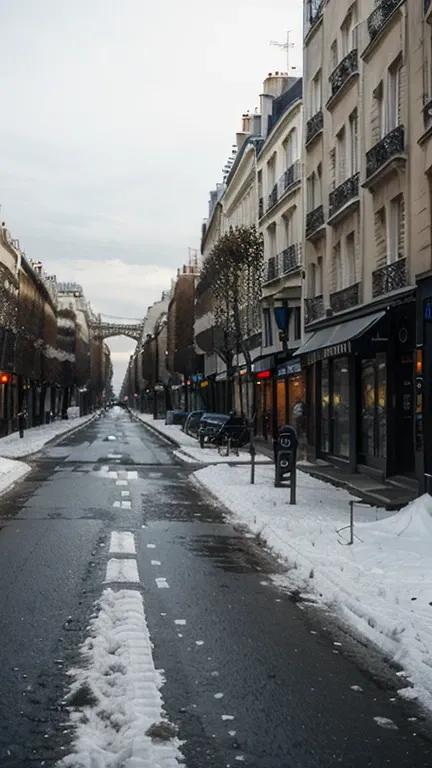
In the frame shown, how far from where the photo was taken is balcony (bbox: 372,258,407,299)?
55.2 feet

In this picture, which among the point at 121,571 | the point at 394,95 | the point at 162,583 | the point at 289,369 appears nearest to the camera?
the point at 162,583

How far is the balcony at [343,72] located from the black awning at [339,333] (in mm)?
6059

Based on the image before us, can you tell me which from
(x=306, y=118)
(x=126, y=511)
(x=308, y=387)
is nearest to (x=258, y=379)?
(x=308, y=387)

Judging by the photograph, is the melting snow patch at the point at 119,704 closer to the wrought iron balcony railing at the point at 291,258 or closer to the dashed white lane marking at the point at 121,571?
the dashed white lane marking at the point at 121,571

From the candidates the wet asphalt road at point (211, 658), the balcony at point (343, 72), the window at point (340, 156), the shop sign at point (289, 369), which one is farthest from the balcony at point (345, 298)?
the wet asphalt road at point (211, 658)

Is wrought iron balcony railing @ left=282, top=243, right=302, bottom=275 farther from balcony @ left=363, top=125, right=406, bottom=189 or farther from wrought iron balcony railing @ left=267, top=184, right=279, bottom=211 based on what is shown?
balcony @ left=363, top=125, right=406, bottom=189

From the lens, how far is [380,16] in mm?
18328

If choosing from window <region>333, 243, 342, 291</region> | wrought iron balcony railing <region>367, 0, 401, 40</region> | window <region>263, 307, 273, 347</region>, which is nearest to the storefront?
window <region>333, 243, 342, 291</region>

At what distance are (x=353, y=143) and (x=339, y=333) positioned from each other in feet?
16.6

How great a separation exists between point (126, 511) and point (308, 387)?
45.6ft

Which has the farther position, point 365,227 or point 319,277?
point 319,277

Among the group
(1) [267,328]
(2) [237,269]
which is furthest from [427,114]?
(1) [267,328]

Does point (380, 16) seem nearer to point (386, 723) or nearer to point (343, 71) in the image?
point (343, 71)

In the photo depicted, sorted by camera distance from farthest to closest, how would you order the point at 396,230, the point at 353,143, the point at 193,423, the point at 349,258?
the point at 193,423, the point at 349,258, the point at 353,143, the point at 396,230
